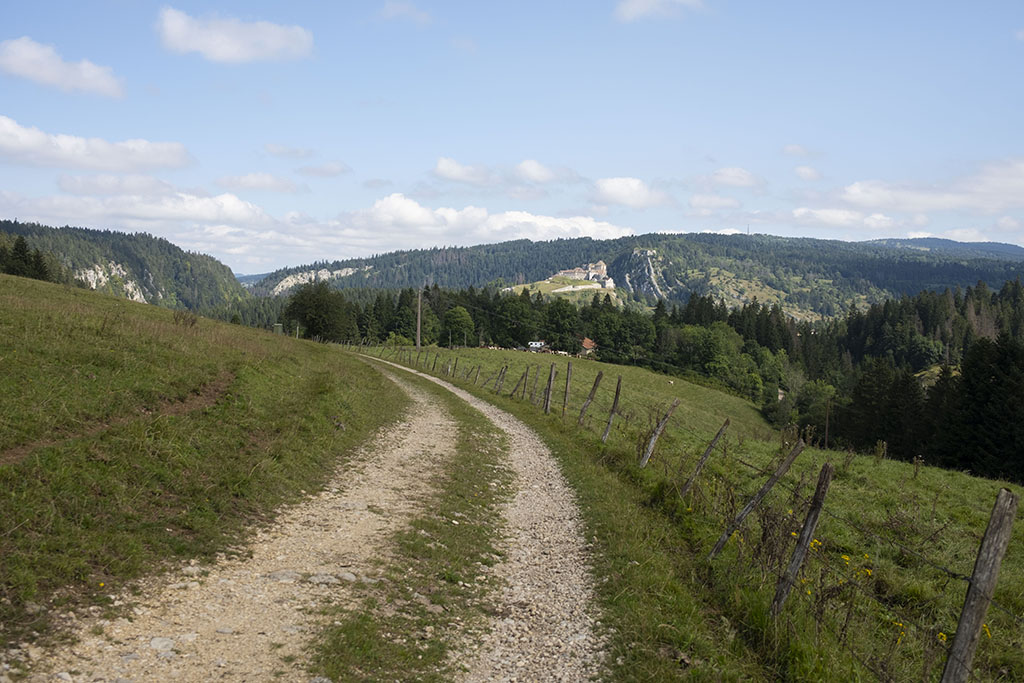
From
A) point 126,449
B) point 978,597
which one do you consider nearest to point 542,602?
point 978,597

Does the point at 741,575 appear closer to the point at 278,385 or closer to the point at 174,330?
the point at 278,385

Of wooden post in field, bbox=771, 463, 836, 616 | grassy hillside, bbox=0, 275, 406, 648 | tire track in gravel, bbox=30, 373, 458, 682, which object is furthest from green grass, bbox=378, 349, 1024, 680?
grassy hillside, bbox=0, 275, 406, 648

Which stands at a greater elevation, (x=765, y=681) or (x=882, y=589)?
(x=765, y=681)

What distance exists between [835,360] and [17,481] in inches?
6719

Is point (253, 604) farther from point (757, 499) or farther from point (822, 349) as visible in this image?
point (822, 349)

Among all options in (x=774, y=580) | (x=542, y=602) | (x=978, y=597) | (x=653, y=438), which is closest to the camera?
(x=978, y=597)

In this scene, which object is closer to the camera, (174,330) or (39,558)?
(39,558)

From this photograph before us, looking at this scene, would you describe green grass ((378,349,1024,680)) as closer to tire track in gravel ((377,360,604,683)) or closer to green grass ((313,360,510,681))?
tire track in gravel ((377,360,604,683))

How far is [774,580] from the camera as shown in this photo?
30.8 feet

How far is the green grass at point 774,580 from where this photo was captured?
24.7ft

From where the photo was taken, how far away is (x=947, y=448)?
166 feet

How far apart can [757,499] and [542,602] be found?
4.05 meters

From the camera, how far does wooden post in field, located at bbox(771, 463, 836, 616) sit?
8.21m

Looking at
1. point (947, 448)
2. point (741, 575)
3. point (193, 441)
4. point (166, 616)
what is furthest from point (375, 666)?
point (947, 448)
